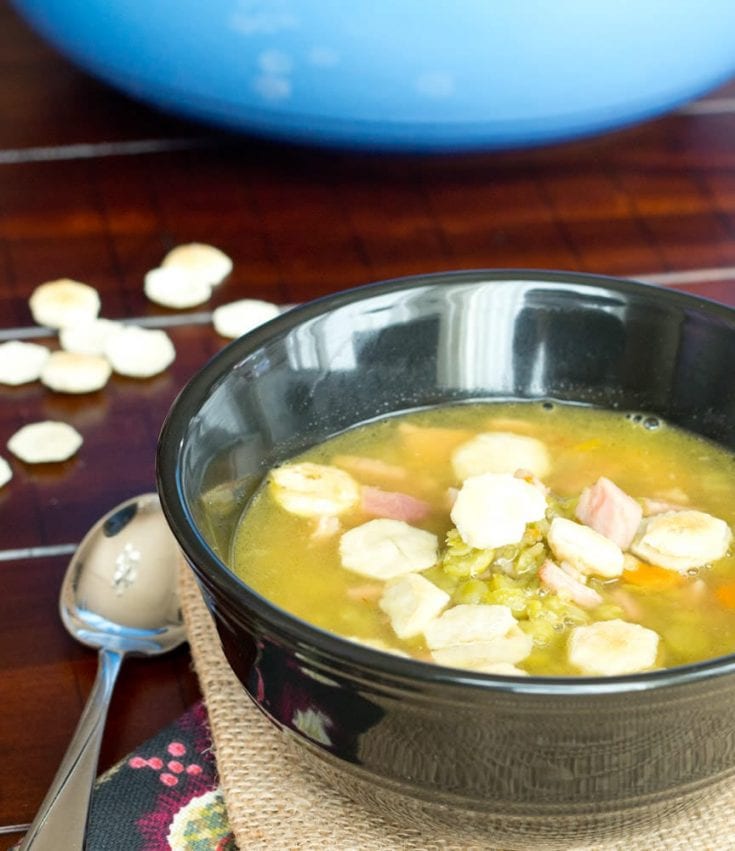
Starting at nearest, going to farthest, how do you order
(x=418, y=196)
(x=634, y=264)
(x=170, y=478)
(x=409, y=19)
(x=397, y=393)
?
(x=170, y=478), (x=397, y=393), (x=409, y=19), (x=634, y=264), (x=418, y=196)

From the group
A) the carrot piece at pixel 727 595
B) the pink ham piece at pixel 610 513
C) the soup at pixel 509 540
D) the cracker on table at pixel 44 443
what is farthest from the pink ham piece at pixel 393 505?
the cracker on table at pixel 44 443

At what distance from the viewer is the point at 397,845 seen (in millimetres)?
1132

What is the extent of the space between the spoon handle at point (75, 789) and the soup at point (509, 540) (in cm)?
19

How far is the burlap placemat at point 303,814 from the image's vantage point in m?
1.13

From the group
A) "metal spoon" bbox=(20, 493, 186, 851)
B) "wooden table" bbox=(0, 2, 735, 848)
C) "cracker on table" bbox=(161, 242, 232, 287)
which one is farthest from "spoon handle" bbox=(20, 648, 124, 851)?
"cracker on table" bbox=(161, 242, 232, 287)

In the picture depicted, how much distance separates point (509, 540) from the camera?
1.15 m

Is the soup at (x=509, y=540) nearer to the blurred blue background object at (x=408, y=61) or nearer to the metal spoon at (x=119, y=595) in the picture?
the metal spoon at (x=119, y=595)

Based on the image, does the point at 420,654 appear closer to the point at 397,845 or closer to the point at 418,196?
the point at 397,845

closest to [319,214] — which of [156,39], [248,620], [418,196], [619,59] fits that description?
[418,196]

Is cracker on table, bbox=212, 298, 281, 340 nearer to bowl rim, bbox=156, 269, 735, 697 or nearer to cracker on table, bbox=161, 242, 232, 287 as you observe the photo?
cracker on table, bbox=161, 242, 232, 287

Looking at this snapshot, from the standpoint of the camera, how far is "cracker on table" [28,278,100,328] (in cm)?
187

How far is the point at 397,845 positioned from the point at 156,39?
123 cm

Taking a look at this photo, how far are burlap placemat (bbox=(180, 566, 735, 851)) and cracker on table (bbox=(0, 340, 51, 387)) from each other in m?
0.69

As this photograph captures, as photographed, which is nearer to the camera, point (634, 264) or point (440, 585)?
point (440, 585)
